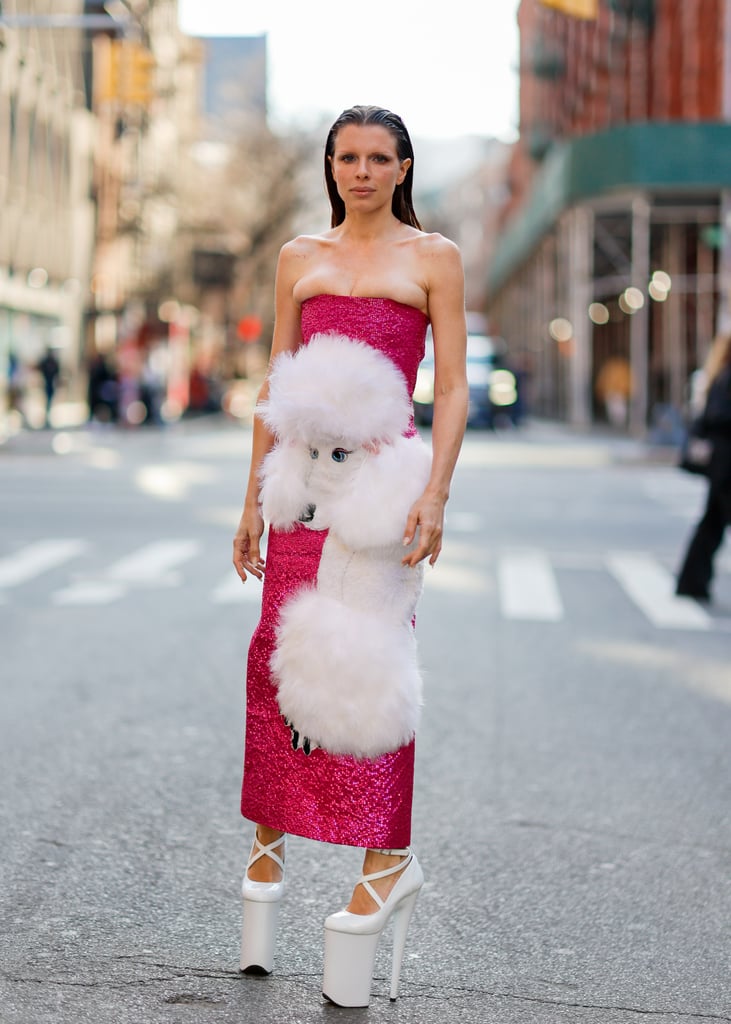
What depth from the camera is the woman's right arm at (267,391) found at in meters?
4.09

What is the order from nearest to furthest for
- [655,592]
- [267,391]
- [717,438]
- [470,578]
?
[267,391] → [717,438] → [655,592] → [470,578]

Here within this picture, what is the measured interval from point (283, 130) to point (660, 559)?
51.3m

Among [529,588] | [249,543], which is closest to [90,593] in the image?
[529,588]

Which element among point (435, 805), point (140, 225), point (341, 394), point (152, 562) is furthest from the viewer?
point (140, 225)

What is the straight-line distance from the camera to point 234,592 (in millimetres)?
11961

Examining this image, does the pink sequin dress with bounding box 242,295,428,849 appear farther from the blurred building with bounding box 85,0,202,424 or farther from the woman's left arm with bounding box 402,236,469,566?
the blurred building with bounding box 85,0,202,424

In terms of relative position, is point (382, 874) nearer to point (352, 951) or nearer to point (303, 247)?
point (352, 951)

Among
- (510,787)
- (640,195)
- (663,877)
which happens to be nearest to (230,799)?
(510,787)

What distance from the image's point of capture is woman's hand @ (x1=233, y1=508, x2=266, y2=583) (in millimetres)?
4199

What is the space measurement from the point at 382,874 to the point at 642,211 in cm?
3886

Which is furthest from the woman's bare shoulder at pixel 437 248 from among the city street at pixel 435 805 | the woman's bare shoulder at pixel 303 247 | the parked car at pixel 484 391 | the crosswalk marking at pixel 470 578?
the parked car at pixel 484 391

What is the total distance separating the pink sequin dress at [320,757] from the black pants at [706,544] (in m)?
7.76

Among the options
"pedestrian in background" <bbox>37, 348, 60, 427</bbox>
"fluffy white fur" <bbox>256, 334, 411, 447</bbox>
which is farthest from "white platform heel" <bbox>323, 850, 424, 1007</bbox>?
"pedestrian in background" <bbox>37, 348, 60, 427</bbox>

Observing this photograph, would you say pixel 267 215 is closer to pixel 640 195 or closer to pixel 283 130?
pixel 283 130
